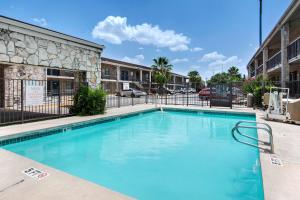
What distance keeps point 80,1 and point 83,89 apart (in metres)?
6.70

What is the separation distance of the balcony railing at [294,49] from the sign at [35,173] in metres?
14.4

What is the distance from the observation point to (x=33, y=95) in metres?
8.15

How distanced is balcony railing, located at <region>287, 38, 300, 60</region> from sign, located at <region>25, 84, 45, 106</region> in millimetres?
14158

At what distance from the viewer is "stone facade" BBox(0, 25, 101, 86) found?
7012 millimetres

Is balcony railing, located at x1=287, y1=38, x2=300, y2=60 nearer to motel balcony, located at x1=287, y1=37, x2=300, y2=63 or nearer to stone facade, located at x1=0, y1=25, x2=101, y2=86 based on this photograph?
motel balcony, located at x1=287, y1=37, x2=300, y2=63

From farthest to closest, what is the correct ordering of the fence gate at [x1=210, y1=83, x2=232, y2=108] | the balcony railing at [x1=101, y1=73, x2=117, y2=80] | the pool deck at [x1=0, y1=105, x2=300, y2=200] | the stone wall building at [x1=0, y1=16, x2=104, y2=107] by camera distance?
the balcony railing at [x1=101, y1=73, x2=117, y2=80]
the fence gate at [x1=210, y1=83, x2=232, y2=108]
the stone wall building at [x1=0, y1=16, x2=104, y2=107]
the pool deck at [x1=0, y1=105, x2=300, y2=200]

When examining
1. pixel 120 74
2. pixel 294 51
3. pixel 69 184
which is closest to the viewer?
pixel 69 184

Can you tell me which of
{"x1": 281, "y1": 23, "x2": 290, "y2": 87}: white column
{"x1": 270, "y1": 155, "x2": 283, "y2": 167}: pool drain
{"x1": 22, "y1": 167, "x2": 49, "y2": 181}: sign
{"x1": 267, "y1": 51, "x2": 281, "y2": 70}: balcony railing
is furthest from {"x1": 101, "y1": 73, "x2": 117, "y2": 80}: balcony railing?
{"x1": 270, "y1": 155, "x2": 283, "y2": 167}: pool drain

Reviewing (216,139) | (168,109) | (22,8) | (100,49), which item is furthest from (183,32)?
(216,139)

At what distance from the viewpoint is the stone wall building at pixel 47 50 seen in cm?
700

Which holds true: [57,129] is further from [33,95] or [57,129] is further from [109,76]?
[109,76]

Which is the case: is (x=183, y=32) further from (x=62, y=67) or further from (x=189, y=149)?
(x=189, y=149)

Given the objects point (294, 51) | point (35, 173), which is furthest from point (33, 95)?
point (294, 51)

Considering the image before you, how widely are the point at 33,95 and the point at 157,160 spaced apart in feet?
19.6
